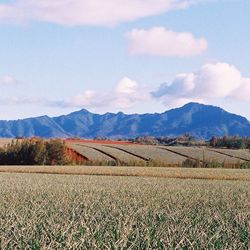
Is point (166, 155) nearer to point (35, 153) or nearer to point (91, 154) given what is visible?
point (91, 154)

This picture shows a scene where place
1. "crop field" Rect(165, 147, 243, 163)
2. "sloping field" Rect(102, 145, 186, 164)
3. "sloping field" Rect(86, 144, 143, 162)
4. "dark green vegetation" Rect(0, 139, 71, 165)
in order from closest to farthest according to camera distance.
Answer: "dark green vegetation" Rect(0, 139, 71, 165) → "sloping field" Rect(86, 144, 143, 162) → "sloping field" Rect(102, 145, 186, 164) → "crop field" Rect(165, 147, 243, 163)

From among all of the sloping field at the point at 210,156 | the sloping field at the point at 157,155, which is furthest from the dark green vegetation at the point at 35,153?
the sloping field at the point at 210,156

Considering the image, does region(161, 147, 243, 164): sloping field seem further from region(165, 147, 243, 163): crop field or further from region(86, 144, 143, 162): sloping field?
region(86, 144, 143, 162): sloping field

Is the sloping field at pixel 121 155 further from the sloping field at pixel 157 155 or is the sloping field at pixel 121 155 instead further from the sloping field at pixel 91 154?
the sloping field at pixel 157 155

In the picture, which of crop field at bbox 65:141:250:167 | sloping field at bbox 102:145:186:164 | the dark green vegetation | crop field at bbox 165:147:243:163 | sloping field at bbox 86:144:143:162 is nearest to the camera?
the dark green vegetation

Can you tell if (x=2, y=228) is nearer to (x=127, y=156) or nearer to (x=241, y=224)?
(x=241, y=224)

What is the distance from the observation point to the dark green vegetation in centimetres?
5828

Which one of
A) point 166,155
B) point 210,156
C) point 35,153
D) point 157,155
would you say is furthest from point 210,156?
point 35,153

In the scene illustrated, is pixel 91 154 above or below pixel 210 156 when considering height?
below

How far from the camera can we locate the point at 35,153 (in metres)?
58.6

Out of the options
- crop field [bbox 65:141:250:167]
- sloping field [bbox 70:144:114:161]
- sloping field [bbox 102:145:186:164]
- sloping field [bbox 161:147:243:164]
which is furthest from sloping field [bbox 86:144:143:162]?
sloping field [bbox 161:147:243:164]

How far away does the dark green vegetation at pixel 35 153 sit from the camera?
5828 cm

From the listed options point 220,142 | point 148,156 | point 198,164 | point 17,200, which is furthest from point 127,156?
point 17,200

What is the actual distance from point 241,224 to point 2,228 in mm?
3548
